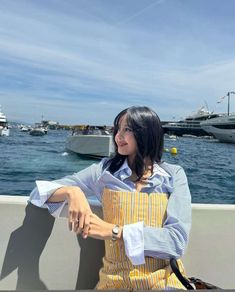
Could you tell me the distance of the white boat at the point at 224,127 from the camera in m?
53.2

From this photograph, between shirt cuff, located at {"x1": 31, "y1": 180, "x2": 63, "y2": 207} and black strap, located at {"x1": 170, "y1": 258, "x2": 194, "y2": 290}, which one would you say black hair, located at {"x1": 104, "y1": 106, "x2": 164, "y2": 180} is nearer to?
shirt cuff, located at {"x1": 31, "y1": 180, "x2": 63, "y2": 207}

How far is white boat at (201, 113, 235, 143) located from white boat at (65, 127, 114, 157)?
34.7 m

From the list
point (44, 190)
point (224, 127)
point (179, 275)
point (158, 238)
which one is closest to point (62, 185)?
point (44, 190)

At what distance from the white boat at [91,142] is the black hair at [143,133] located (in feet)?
58.2

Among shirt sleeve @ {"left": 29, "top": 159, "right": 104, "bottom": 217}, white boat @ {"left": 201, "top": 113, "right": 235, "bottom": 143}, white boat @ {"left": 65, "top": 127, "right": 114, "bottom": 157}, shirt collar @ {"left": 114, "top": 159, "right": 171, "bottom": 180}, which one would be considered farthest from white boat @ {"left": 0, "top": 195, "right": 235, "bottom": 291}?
white boat @ {"left": 201, "top": 113, "right": 235, "bottom": 143}

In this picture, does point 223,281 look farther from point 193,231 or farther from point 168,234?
point 168,234

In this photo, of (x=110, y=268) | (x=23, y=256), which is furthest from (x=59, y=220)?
(x=110, y=268)

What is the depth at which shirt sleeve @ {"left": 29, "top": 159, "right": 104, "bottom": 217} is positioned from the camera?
5.34 ft

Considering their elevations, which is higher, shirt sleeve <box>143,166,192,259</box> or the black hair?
Answer: the black hair

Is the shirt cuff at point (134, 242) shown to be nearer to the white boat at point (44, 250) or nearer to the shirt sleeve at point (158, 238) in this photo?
the shirt sleeve at point (158, 238)

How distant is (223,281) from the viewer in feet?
6.30

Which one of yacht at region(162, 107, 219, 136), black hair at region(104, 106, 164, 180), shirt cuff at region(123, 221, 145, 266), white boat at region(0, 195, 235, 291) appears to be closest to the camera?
shirt cuff at region(123, 221, 145, 266)

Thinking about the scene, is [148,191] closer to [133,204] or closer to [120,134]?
[133,204]

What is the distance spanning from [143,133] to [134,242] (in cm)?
43
